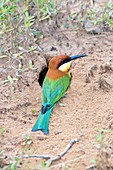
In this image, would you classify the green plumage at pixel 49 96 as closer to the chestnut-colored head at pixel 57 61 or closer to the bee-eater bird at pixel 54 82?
the bee-eater bird at pixel 54 82

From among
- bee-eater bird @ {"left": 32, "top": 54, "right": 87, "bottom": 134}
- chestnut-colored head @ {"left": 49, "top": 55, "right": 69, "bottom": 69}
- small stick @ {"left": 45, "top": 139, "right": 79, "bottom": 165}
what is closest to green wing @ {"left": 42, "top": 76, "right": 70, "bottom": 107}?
bee-eater bird @ {"left": 32, "top": 54, "right": 87, "bottom": 134}

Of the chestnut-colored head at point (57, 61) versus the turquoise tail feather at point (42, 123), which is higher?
the chestnut-colored head at point (57, 61)

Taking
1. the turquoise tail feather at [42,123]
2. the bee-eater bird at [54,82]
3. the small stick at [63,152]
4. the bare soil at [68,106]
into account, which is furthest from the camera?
the bee-eater bird at [54,82]

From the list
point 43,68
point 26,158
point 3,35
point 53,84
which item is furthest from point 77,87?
point 26,158

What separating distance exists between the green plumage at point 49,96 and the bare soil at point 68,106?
55mm

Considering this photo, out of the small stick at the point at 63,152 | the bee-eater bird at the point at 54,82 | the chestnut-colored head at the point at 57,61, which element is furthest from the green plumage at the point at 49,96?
the small stick at the point at 63,152

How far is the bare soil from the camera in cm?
360

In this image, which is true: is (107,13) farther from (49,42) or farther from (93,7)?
(49,42)

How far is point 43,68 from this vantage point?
498 centimetres

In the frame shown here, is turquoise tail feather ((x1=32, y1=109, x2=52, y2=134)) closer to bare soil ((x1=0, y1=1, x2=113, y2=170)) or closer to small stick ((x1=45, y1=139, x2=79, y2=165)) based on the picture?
bare soil ((x1=0, y1=1, x2=113, y2=170))

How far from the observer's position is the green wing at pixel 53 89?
4363mm

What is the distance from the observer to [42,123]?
3.97 metres

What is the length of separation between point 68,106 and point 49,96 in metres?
0.20

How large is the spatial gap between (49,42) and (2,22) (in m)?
0.61
